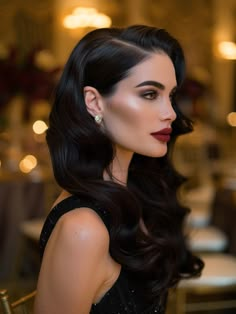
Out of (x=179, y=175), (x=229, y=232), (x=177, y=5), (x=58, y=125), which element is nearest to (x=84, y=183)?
(x=58, y=125)

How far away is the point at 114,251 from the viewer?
1.41 m

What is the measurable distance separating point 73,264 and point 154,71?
46 cm

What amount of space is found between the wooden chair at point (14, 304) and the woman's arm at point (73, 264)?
0.75ft

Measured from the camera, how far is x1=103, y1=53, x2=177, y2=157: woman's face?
1.40 meters

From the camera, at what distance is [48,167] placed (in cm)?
564

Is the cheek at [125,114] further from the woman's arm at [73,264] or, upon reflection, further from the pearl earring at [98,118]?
the woman's arm at [73,264]

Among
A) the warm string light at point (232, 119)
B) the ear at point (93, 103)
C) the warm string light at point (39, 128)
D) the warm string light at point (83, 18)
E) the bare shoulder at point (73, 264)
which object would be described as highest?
the warm string light at point (83, 18)

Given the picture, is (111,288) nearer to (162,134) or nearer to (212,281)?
(162,134)

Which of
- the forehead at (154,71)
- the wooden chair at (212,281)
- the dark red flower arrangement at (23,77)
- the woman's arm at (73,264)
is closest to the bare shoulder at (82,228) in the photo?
the woman's arm at (73,264)

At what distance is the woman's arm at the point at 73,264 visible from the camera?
4.20 ft

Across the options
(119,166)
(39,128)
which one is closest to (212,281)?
(119,166)

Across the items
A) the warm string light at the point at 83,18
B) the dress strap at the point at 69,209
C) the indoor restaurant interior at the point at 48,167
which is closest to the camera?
the dress strap at the point at 69,209

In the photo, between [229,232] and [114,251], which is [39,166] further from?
[114,251]

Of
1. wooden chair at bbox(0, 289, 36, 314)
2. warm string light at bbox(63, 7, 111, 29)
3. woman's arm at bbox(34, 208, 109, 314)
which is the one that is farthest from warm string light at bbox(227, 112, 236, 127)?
woman's arm at bbox(34, 208, 109, 314)
